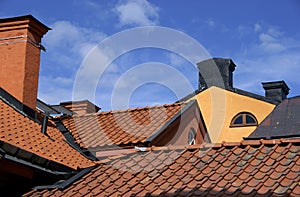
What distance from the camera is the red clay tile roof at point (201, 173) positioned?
703 centimetres

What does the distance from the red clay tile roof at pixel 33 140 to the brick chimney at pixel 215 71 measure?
51.8 ft

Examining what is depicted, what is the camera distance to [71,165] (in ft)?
30.9

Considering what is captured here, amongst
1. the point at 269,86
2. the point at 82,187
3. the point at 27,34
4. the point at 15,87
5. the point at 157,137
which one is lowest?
the point at 82,187

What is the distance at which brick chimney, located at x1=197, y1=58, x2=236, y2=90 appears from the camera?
84.8ft

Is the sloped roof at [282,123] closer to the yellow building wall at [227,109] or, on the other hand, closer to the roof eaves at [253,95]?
the roof eaves at [253,95]

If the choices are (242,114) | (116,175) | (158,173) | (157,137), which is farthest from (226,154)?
(242,114)

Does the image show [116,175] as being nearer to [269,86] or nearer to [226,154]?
[226,154]

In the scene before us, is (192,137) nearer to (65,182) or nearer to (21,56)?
(21,56)

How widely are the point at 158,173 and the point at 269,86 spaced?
60.4 ft

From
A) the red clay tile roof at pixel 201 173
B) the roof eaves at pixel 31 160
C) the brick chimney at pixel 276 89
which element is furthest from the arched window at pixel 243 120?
the roof eaves at pixel 31 160

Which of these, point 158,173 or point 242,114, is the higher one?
point 242,114

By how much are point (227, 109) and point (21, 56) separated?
14960 millimetres

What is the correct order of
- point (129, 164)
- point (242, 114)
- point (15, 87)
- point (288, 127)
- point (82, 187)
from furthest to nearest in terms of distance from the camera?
1. point (242, 114)
2. point (288, 127)
3. point (15, 87)
4. point (129, 164)
5. point (82, 187)

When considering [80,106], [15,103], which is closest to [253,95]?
[80,106]
